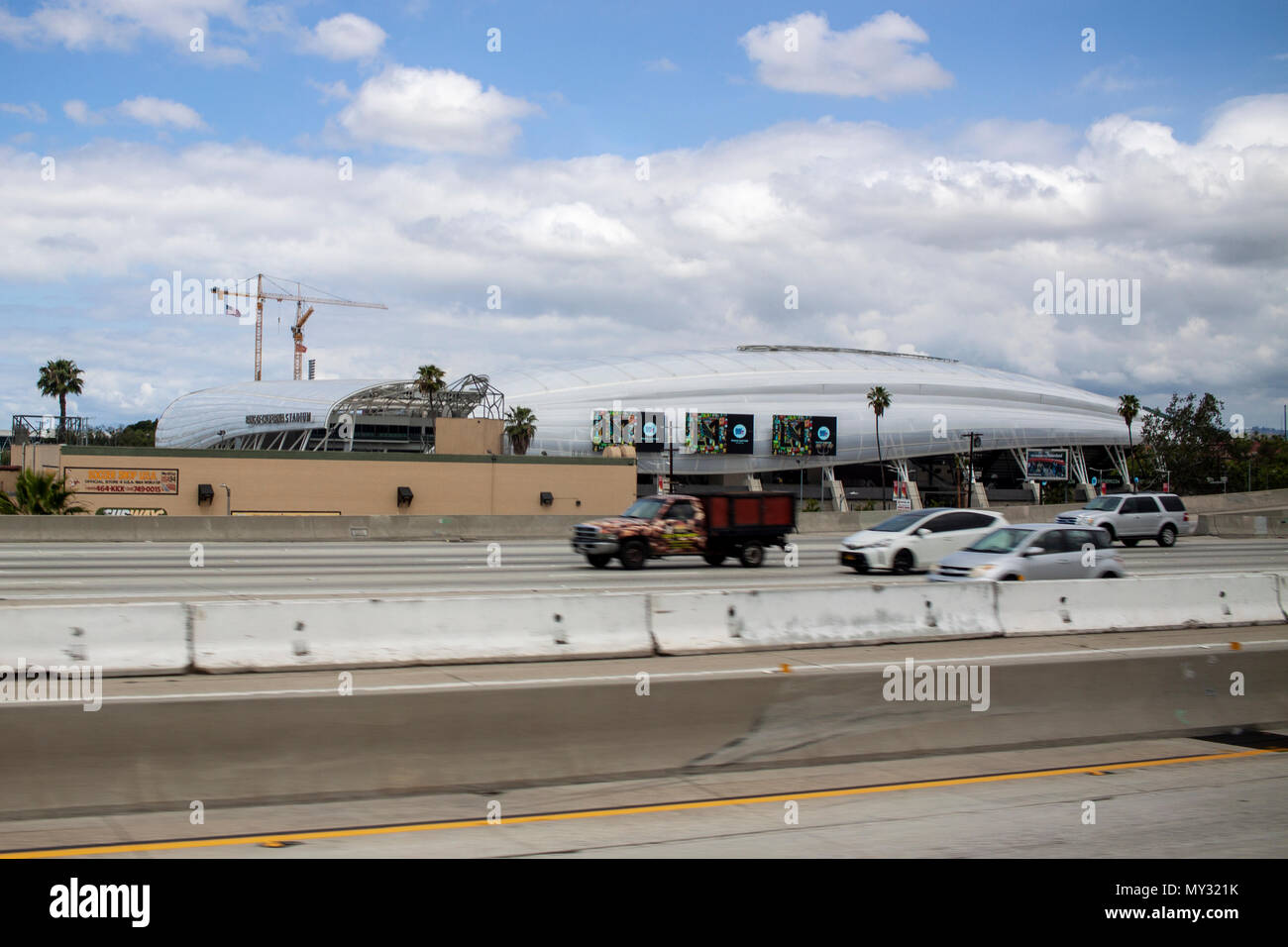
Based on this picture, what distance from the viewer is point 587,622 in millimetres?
10148

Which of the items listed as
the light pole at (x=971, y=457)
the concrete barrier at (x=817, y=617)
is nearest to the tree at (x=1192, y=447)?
the light pole at (x=971, y=457)

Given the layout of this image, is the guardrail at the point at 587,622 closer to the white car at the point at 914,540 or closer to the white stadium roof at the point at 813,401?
the white car at the point at 914,540

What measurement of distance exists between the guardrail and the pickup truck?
1454 centimetres

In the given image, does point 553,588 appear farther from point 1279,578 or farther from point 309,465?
point 309,465

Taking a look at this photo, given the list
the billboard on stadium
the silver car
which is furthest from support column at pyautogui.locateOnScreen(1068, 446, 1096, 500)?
the silver car

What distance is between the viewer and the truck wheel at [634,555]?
85.9 feet

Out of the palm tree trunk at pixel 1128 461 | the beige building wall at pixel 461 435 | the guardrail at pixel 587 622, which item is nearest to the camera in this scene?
the guardrail at pixel 587 622

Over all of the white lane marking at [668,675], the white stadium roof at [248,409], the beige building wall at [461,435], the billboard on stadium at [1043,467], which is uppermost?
the white stadium roof at [248,409]

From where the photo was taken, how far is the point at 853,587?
11.7 metres

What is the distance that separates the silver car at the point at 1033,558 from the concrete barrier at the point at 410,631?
11247mm

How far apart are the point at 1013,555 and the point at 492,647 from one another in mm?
13387

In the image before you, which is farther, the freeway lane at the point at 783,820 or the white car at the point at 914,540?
the white car at the point at 914,540

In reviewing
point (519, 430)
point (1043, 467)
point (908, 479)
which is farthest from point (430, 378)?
point (1043, 467)

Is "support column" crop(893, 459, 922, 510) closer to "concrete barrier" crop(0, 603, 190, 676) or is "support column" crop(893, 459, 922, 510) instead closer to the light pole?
the light pole
